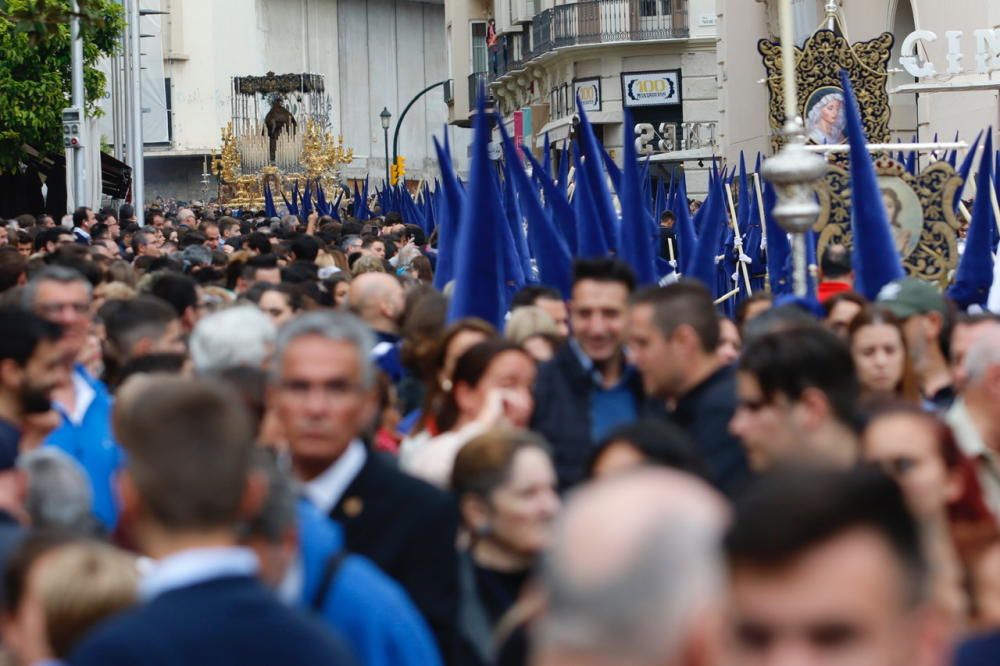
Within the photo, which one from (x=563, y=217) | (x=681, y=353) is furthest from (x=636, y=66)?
(x=681, y=353)

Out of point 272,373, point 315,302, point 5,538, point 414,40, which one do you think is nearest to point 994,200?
point 315,302

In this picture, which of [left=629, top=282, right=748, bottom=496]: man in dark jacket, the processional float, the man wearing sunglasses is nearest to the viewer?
the man wearing sunglasses

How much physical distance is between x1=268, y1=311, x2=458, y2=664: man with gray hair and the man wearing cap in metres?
3.13

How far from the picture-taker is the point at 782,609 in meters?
2.55

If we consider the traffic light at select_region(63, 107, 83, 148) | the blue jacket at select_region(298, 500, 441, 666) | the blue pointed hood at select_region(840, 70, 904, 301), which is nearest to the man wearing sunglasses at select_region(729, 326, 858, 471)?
the blue jacket at select_region(298, 500, 441, 666)

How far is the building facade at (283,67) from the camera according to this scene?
81000mm

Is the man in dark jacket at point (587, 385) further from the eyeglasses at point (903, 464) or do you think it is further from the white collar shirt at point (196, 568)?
the white collar shirt at point (196, 568)

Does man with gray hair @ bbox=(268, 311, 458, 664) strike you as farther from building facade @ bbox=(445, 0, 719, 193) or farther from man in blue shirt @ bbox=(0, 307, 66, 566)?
building facade @ bbox=(445, 0, 719, 193)

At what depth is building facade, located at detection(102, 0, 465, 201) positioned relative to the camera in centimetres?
8100

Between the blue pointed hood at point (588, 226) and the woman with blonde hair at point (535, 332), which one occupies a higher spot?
the blue pointed hood at point (588, 226)

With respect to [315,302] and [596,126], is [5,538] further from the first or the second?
[596,126]

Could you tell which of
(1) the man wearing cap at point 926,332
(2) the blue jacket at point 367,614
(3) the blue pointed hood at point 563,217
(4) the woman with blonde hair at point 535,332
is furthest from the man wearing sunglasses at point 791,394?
(3) the blue pointed hood at point 563,217

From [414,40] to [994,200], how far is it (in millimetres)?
69775

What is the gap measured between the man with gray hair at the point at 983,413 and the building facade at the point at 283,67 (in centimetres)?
7455
